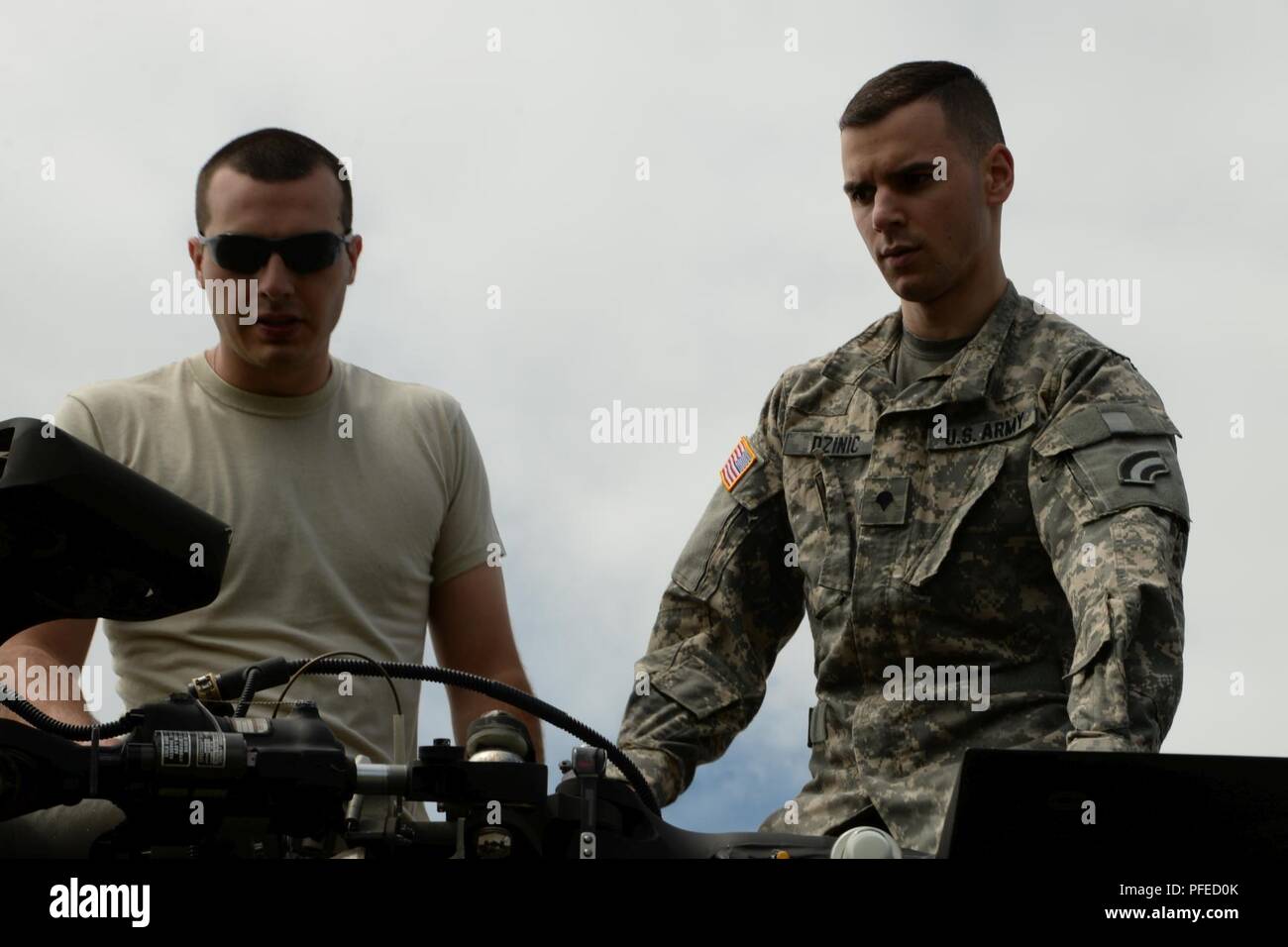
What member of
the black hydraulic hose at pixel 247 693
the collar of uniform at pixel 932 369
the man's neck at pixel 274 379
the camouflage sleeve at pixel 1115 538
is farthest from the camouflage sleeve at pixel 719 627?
the black hydraulic hose at pixel 247 693

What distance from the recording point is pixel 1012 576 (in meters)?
4.02

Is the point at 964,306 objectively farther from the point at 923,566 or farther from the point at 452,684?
the point at 452,684

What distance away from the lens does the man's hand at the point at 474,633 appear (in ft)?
15.1

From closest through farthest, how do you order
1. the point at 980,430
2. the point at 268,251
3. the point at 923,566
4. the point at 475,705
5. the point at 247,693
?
the point at 247,693 < the point at 923,566 < the point at 980,430 < the point at 268,251 < the point at 475,705

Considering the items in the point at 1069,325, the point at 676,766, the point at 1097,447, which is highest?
the point at 1069,325

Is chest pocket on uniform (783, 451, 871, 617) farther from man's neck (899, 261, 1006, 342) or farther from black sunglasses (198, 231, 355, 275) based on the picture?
black sunglasses (198, 231, 355, 275)

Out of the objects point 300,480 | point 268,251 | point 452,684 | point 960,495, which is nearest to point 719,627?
point 960,495

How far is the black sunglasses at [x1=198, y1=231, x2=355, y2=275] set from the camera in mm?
4426

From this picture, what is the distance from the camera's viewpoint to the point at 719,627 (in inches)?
170

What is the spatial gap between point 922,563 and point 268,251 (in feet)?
5.61

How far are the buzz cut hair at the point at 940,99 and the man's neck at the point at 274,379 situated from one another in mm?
1447
